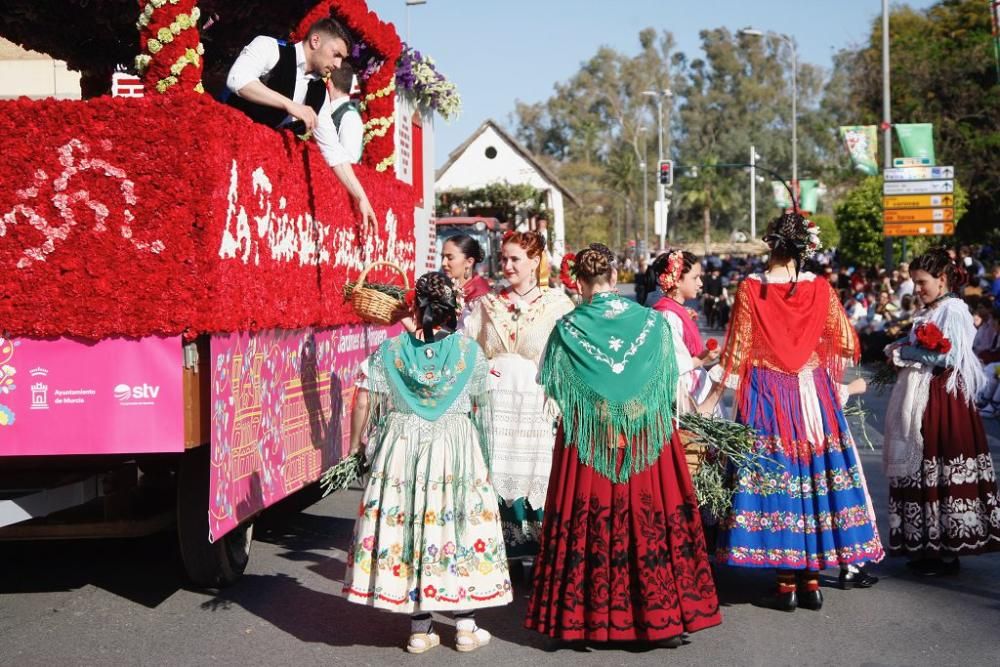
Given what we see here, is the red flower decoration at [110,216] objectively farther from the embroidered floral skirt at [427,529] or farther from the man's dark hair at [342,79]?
the man's dark hair at [342,79]

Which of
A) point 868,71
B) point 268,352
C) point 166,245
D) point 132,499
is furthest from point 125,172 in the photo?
point 868,71

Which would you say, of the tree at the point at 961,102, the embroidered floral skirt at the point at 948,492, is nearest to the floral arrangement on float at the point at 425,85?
the embroidered floral skirt at the point at 948,492

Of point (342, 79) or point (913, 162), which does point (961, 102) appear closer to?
point (913, 162)

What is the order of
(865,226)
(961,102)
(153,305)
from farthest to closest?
→ (961,102) → (865,226) → (153,305)

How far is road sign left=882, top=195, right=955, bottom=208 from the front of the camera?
25719mm

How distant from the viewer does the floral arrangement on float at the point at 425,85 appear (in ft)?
40.9

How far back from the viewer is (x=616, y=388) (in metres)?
5.82

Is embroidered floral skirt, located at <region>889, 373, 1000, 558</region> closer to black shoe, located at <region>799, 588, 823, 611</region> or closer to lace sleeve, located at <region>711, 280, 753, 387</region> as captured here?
black shoe, located at <region>799, 588, 823, 611</region>

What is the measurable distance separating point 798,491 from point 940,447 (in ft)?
4.57

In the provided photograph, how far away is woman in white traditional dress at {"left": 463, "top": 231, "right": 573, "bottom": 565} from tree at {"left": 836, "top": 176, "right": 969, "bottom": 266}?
30.0m

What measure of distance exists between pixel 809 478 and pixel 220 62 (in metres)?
6.06

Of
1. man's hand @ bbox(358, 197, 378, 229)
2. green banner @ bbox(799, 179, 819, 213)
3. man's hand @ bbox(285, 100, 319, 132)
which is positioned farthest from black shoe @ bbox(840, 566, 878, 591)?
green banner @ bbox(799, 179, 819, 213)

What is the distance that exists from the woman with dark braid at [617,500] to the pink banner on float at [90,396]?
1.78 meters

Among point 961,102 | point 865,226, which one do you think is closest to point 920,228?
point 865,226
